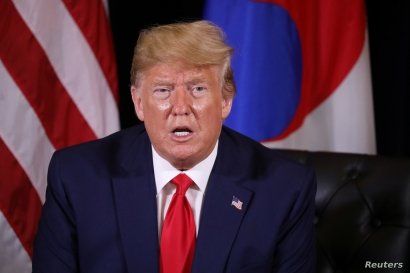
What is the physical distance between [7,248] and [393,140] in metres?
1.70

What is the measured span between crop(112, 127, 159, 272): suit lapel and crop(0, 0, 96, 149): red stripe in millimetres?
742

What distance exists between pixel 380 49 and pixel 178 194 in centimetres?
154

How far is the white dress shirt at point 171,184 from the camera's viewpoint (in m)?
1.48

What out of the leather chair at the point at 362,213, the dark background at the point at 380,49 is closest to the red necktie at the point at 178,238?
the leather chair at the point at 362,213

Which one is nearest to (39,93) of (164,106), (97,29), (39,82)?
(39,82)

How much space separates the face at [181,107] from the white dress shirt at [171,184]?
7 centimetres

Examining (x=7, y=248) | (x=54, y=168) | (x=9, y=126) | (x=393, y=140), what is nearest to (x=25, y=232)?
(x=7, y=248)

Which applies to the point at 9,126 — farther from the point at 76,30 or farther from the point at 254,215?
the point at 254,215

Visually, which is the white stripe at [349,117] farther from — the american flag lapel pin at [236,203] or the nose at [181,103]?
the nose at [181,103]

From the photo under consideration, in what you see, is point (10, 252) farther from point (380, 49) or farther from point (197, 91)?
point (380, 49)

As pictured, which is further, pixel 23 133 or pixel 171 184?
pixel 23 133

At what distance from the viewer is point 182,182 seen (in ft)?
4.81

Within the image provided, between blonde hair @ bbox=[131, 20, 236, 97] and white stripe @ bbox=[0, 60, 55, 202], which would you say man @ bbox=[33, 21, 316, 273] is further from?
white stripe @ bbox=[0, 60, 55, 202]

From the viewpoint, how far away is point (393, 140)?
8.79 ft
